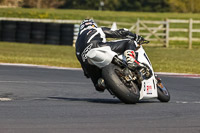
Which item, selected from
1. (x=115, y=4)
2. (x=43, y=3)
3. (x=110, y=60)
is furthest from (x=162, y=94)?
(x=115, y=4)

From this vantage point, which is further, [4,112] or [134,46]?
[134,46]

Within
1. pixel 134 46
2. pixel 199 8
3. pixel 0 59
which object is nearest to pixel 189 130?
pixel 134 46

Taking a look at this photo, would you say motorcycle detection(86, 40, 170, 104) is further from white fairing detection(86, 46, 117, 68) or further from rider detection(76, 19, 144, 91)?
rider detection(76, 19, 144, 91)

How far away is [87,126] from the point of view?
6867 millimetres

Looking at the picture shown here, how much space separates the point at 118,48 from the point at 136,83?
67 centimetres

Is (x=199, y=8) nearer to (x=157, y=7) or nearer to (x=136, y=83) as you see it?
(x=157, y=7)

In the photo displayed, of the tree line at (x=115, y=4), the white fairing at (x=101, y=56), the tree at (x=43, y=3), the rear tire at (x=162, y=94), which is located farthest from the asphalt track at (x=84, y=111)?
the tree line at (x=115, y=4)

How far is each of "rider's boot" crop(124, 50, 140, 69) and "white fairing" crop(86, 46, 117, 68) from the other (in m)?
0.23

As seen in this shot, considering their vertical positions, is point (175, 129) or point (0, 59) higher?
point (175, 129)

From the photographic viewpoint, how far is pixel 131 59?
29.9 feet

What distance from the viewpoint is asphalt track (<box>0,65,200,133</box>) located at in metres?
6.77

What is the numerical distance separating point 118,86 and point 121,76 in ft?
0.59

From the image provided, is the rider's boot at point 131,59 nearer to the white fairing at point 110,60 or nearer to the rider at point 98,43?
the rider at point 98,43

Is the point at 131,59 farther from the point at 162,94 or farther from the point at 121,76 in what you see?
the point at 162,94
